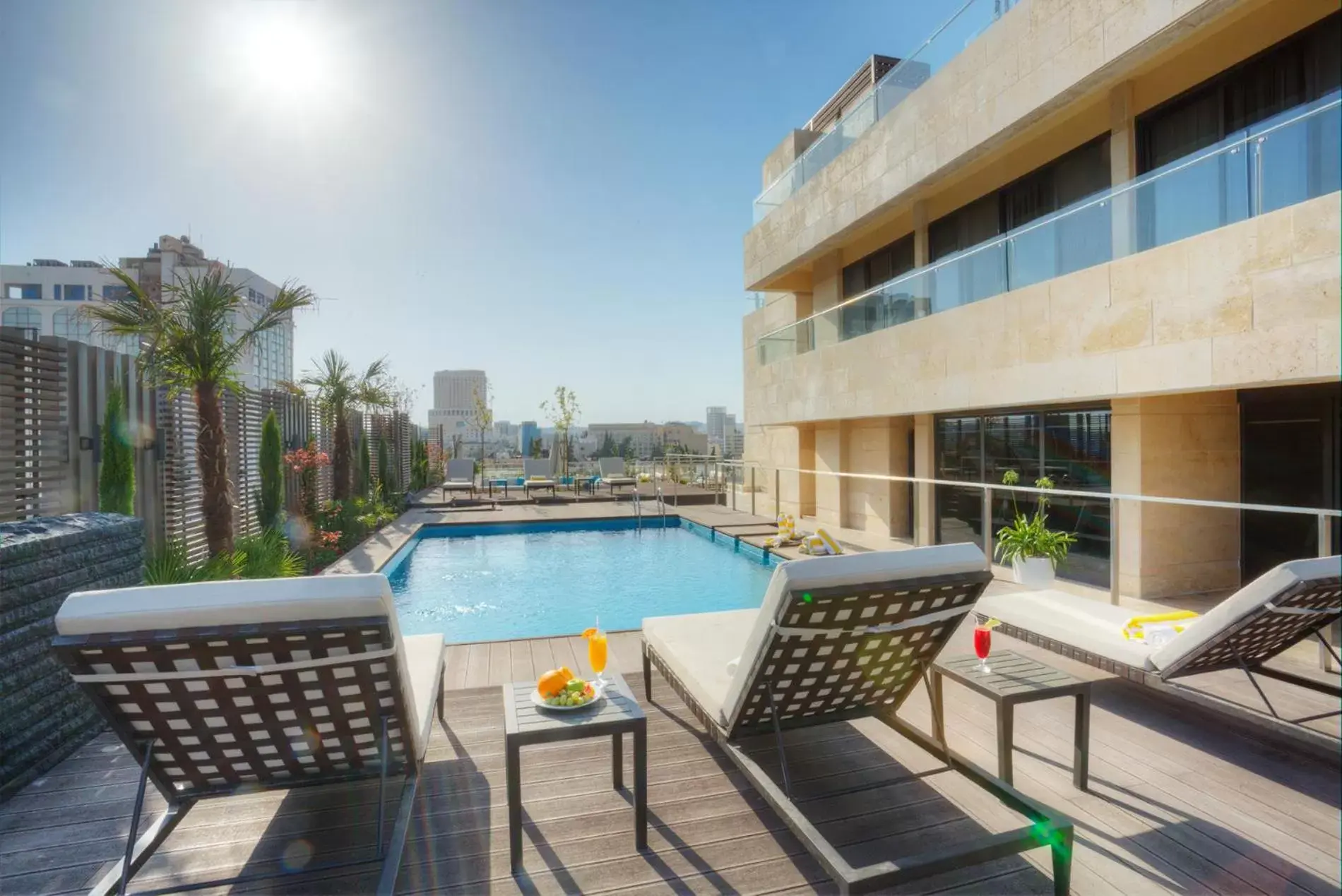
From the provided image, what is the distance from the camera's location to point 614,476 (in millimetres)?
18141

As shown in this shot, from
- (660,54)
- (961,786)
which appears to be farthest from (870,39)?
(961,786)

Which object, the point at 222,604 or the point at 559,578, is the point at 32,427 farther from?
the point at 559,578

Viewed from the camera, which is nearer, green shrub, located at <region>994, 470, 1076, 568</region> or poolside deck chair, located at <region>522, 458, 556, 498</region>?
green shrub, located at <region>994, 470, 1076, 568</region>

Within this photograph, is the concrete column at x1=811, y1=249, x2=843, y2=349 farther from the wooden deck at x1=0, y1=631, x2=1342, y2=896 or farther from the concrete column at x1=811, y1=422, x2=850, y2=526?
the wooden deck at x1=0, y1=631, x2=1342, y2=896

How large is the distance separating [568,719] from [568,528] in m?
10.9

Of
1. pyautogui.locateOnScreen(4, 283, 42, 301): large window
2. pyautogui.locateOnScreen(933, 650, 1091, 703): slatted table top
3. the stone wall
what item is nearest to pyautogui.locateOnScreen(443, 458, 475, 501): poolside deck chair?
the stone wall

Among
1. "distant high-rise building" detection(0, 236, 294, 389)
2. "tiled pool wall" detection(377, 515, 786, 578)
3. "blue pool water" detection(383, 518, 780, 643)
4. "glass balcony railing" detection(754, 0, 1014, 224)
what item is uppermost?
"distant high-rise building" detection(0, 236, 294, 389)

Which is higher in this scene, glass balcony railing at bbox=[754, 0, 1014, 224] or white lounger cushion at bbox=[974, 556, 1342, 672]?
glass balcony railing at bbox=[754, 0, 1014, 224]

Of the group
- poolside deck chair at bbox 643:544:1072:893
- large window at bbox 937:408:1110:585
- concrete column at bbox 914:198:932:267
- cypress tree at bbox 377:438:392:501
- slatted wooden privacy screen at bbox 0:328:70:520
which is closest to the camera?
poolside deck chair at bbox 643:544:1072:893

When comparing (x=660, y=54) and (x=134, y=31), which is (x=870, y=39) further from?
(x=134, y=31)

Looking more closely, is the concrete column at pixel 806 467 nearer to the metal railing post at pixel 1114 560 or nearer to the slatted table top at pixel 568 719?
the metal railing post at pixel 1114 560

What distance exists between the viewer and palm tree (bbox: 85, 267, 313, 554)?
18.6 feet

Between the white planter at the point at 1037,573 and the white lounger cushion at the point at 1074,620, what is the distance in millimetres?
1993

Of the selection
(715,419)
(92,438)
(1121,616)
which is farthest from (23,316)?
(715,419)
